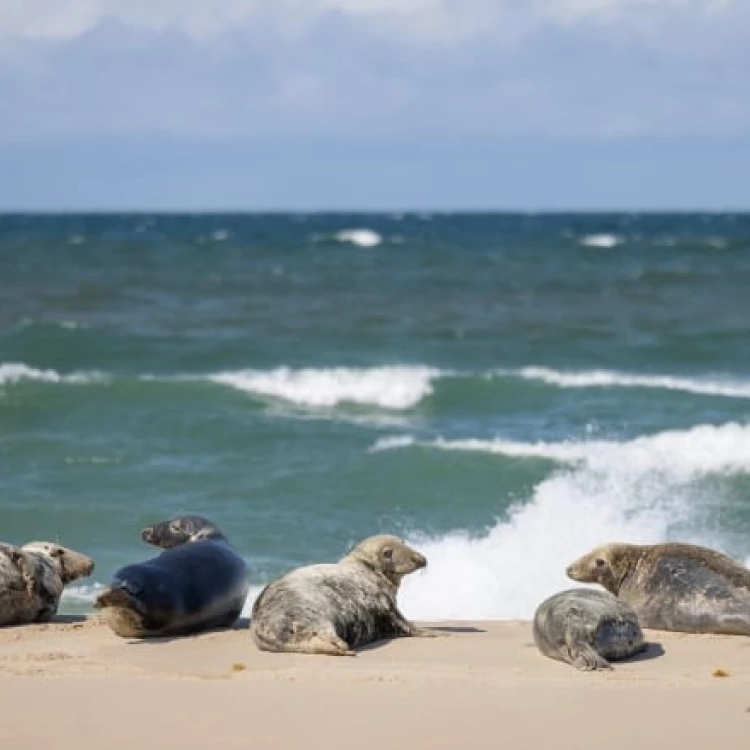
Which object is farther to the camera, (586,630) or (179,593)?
(179,593)

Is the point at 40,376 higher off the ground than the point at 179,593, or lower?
higher

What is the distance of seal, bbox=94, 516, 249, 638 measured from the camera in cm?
998

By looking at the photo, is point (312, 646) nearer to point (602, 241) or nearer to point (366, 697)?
point (366, 697)

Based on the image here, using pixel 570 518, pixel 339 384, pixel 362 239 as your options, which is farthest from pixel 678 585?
pixel 362 239

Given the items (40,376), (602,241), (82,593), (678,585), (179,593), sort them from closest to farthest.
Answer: (179,593)
(678,585)
(82,593)
(40,376)
(602,241)

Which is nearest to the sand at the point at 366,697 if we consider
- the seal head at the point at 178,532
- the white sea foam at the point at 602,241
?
the seal head at the point at 178,532

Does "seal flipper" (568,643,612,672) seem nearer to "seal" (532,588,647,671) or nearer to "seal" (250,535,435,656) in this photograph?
"seal" (532,588,647,671)

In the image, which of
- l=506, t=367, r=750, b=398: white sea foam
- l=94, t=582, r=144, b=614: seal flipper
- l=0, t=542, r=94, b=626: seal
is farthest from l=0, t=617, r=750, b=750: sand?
l=506, t=367, r=750, b=398: white sea foam

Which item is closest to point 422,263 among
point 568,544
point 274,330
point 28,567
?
point 274,330

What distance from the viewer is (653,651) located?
9.76 m

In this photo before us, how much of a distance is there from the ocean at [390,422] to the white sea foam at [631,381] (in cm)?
8

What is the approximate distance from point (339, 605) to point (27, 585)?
6.51 feet

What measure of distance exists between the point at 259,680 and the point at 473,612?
438cm

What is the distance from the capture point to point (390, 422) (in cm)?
2208
